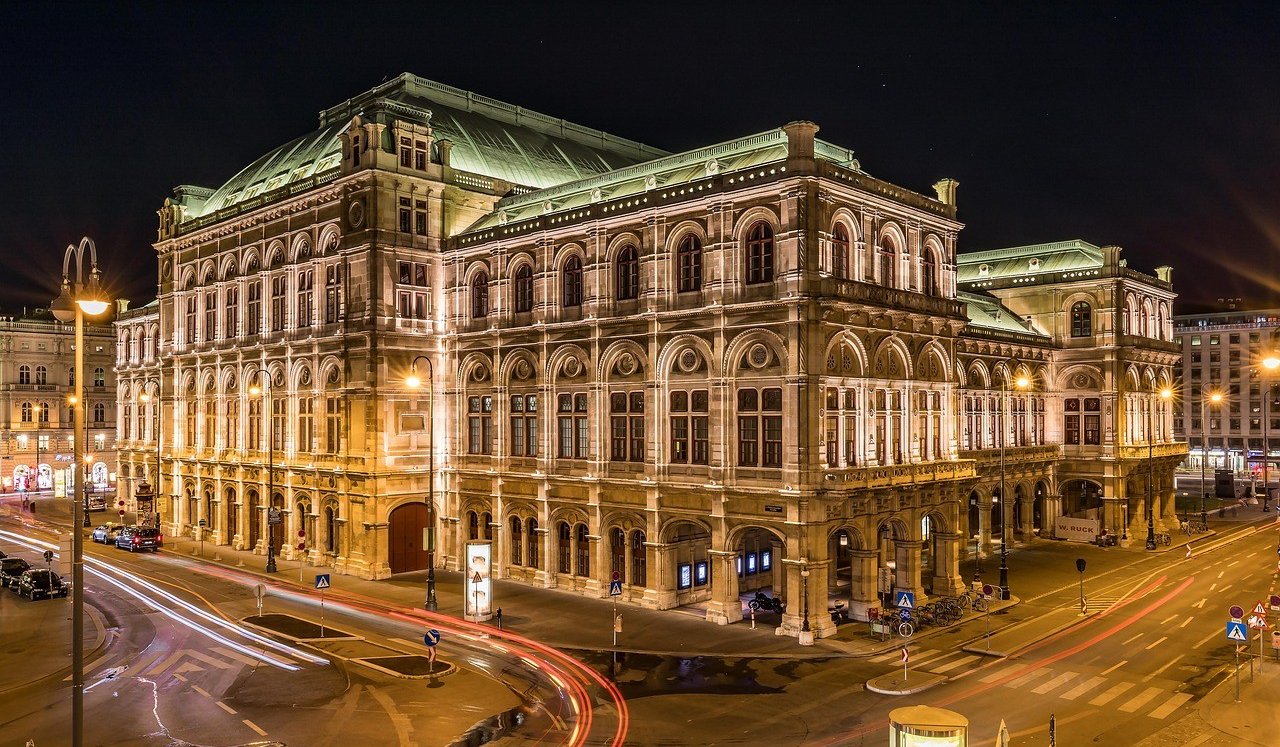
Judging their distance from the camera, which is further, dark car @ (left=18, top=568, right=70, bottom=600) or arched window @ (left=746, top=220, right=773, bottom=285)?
dark car @ (left=18, top=568, right=70, bottom=600)

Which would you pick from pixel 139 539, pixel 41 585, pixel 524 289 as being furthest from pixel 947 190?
pixel 139 539

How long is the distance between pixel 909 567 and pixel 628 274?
18747 mm

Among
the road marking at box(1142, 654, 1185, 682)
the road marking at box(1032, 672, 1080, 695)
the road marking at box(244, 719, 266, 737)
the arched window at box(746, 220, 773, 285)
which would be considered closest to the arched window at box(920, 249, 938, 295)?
the arched window at box(746, 220, 773, 285)

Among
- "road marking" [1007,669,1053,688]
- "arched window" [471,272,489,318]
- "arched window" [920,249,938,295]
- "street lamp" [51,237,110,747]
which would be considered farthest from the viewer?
"arched window" [471,272,489,318]

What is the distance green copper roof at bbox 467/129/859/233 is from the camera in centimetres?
4288

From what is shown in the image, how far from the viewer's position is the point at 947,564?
4494cm

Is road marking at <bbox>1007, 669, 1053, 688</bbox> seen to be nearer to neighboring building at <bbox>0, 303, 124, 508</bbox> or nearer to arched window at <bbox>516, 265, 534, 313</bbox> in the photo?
arched window at <bbox>516, 265, 534, 313</bbox>

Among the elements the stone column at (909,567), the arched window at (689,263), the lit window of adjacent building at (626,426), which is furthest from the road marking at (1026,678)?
the arched window at (689,263)

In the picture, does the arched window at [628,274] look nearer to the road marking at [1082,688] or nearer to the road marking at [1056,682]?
the road marking at [1056,682]

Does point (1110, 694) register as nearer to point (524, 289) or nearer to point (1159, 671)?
point (1159, 671)

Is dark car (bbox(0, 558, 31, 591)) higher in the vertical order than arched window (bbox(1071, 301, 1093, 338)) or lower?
lower

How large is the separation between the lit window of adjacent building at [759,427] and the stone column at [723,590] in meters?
4.04

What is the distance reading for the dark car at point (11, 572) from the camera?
48.8 meters

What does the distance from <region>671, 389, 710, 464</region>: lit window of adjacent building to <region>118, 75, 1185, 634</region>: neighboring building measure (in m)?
0.12
